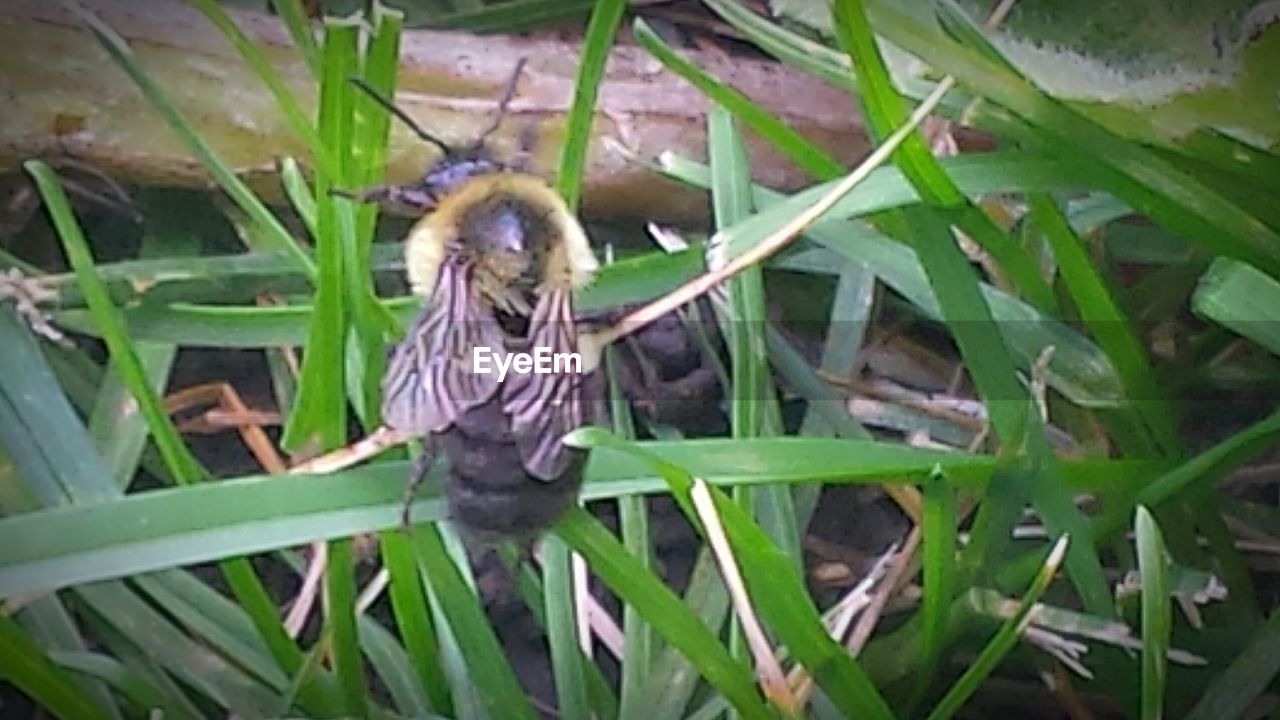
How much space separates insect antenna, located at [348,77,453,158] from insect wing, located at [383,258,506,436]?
74 mm

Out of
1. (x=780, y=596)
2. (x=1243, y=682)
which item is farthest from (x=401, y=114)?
(x=1243, y=682)

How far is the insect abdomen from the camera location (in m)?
0.67

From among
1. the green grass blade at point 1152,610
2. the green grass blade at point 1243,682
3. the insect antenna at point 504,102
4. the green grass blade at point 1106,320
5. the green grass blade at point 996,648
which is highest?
the insect antenna at point 504,102

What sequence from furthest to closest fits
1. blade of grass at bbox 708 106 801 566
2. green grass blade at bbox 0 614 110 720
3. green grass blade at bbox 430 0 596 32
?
green grass blade at bbox 430 0 596 32
blade of grass at bbox 708 106 801 566
green grass blade at bbox 0 614 110 720

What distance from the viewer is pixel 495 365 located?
0.67m

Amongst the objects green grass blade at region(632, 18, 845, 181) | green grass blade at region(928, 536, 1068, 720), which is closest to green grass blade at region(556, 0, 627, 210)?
green grass blade at region(632, 18, 845, 181)

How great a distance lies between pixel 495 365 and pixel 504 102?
0.21 meters

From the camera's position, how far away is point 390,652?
2.40 ft

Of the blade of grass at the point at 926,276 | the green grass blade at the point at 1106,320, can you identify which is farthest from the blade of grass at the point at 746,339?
the green grass blade at the point at 1106,320

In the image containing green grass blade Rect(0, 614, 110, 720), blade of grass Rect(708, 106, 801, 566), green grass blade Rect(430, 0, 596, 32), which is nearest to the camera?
green grass blade Rect(0, 614, 110, 720)

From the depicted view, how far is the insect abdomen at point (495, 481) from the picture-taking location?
67 cm

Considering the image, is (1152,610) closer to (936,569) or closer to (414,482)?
(936,569)

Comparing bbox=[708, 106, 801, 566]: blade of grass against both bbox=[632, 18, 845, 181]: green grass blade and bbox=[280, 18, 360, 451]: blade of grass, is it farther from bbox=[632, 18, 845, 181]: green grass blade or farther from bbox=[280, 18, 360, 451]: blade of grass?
bbox=[280, 18, 360, 451]: blade of grass

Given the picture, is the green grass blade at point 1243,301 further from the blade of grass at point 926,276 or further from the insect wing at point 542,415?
the insect wing at point 542,415
